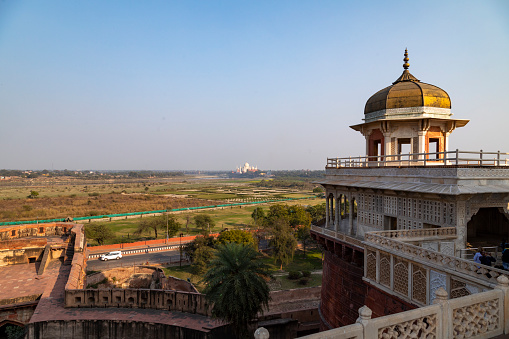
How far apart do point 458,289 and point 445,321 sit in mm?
2694

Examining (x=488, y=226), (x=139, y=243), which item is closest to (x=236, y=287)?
(x=488, y=226)

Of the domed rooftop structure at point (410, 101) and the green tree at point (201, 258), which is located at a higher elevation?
the domed rooftop structure at point (410, 101)

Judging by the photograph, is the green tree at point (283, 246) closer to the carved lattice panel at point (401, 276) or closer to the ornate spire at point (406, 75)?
the ornate spire at point (406, 75)

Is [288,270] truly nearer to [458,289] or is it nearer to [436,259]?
[436,259]

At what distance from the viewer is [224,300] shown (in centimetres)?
→ 1459

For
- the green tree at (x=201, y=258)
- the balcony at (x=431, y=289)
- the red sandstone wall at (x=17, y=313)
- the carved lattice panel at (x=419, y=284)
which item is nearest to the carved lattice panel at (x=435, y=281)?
the balcony at (x=431, y=289)

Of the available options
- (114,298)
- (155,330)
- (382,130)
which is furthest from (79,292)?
(382,130)

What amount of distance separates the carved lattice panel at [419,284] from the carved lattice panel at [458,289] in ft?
2.83

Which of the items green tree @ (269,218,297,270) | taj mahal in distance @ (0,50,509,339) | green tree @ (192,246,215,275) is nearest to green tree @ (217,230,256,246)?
green tree @ (192,246,215,275)

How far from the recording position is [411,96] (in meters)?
16.3

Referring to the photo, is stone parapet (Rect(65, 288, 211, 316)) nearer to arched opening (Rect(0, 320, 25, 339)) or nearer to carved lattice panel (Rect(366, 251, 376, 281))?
arched opening (Rect(0, 320, 25, 339))

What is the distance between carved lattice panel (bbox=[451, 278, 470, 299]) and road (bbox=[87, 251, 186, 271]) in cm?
3140

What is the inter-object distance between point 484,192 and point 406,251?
136 inches

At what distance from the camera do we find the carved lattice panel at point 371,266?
1123 cm
